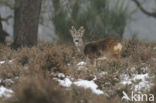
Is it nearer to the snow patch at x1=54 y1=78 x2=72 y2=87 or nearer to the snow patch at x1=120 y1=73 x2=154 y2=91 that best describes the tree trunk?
the snow patch at x1=54 y1=78 x2=72 y2=87

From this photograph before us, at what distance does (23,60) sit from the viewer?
8.41 m

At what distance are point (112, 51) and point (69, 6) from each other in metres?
5.18

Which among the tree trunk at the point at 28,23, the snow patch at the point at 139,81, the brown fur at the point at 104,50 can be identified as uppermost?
the tree trunk at the point at 28,23

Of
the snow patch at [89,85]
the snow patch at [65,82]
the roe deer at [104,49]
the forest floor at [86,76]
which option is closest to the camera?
the forest floor at [86,76]

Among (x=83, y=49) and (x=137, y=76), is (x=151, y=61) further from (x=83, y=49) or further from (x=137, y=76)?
(x=83, y=49)

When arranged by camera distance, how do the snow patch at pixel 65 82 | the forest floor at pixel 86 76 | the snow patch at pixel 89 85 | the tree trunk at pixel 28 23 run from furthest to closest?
1. the tree trunk at pixel 28 23
2. the snow patch at pixel 65 82
3. the snow patch at pixel 89 85
4. the forest floor at pixel 86 76

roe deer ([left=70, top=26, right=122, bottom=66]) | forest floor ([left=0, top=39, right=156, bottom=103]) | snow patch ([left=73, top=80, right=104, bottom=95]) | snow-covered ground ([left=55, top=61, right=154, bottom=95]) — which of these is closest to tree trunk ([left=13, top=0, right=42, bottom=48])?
forest floor ([left=0, top=39, right=156, bottom=103])

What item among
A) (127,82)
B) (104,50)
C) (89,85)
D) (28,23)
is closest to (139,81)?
(127,82)

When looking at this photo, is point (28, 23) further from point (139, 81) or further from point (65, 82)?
point (139, 81)

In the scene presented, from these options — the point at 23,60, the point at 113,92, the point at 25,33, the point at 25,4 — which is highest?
the point at 25,4

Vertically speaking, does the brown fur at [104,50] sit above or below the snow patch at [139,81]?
above

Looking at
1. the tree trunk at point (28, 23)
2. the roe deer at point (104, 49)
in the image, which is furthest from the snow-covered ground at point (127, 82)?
the tree trunk at point (28, 23)

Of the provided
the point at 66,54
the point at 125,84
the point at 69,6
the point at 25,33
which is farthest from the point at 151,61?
the point at 69,6

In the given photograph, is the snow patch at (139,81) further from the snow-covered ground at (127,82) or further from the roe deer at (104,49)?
the roe deer at (104,49)
